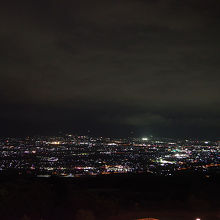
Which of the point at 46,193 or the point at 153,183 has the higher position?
the point at 153,183

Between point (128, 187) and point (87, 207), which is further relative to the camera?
point (128, 187)

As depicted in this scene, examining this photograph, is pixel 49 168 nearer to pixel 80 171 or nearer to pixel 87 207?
pixel 80 171

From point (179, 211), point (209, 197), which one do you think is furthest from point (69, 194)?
point (209, 197)

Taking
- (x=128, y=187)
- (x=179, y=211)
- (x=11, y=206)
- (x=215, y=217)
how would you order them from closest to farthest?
(x=11, y=206)
(x=215, y=217)
(x=179, y=211)
(x=128, y=187)

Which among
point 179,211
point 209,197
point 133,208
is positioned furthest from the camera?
point 209,197

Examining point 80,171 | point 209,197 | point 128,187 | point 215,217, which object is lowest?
point 215,217

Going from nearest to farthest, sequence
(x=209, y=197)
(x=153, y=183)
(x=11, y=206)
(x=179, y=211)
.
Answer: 1. (x=11, y=206)
2. (x=179, y=211)
3. (x=209, y=197)
4. (x=153, y=183)

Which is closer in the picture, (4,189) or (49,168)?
(4,189)

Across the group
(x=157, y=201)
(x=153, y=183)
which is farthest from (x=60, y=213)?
(x=153, y=183)

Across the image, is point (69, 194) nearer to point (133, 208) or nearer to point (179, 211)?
point (133, 208)
